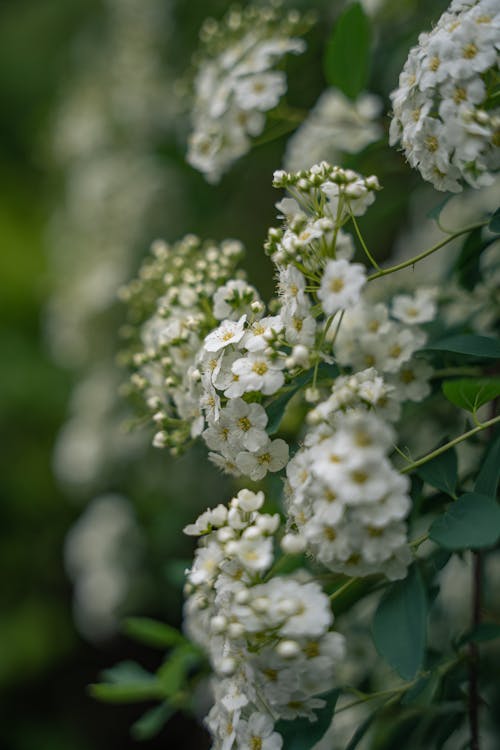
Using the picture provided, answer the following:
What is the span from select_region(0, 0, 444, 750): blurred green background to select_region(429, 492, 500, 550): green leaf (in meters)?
0.73

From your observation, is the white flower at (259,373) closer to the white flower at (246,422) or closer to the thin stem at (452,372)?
the white flower at (246,422)

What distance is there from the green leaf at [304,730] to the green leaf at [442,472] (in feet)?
1.13

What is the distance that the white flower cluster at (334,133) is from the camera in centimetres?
183

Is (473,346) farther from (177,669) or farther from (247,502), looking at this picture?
(177,669)

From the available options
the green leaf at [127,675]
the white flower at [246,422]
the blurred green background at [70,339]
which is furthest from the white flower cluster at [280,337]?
the green leaf at [127,675]

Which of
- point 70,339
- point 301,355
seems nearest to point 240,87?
point 301,355

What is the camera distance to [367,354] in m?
1.25

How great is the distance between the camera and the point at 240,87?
1566mm

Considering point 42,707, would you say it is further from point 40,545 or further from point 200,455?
point 200,455

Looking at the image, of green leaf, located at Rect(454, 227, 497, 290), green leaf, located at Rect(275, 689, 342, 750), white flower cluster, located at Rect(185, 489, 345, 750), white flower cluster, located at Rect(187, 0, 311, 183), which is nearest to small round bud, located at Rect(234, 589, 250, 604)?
white flower cluster, located at Rect(185, 489, 345, 750)

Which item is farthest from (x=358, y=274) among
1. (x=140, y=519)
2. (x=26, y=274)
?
(x=26, y=274)

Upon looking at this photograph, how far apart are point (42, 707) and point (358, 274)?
3.55 meters

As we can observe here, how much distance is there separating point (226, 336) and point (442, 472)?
0.37 metres

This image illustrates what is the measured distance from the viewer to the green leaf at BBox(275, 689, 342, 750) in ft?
3.34
